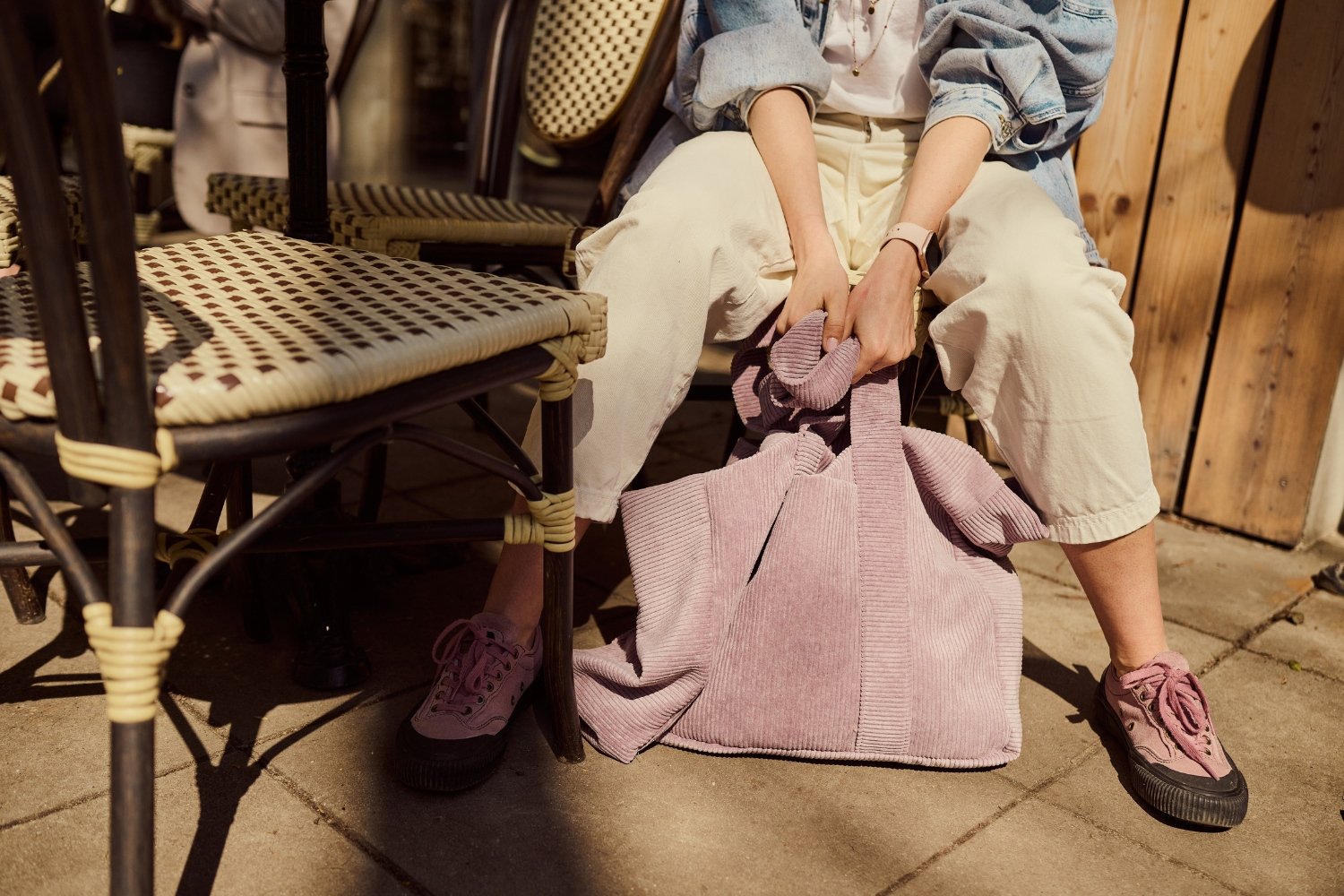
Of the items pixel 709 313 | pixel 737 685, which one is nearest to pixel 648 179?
pixel 709 313

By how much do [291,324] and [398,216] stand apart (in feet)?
2.82

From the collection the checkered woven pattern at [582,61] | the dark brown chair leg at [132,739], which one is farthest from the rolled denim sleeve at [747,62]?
the dark brown chair leg at [132,739]

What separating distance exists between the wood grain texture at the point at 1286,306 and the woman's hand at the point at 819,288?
1095 mm

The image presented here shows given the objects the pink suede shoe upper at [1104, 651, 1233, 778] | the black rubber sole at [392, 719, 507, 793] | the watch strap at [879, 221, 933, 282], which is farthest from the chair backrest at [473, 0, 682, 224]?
the pink suede shoe upper at [1104, 651, 1233, 778]

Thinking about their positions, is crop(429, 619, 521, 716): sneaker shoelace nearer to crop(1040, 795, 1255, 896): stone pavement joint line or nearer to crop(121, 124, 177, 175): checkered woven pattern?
crop(1040, 795, 1255, 896): stone pavement joint line

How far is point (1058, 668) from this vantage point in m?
1.69

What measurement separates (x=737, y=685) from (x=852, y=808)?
20 centimetres

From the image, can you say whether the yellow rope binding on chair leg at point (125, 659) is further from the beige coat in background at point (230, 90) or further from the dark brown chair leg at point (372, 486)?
the beige coat in background at point (230, 90)

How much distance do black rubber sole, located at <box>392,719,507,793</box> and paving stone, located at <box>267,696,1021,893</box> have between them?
0.05 feet

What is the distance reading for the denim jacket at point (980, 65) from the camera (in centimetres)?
153

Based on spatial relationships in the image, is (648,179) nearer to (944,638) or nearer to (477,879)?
(944,638)

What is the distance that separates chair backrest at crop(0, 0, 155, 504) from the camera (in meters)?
0.72

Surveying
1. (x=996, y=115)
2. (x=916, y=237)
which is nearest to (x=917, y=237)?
(x=916, y=237)

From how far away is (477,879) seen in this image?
44.7 inches
